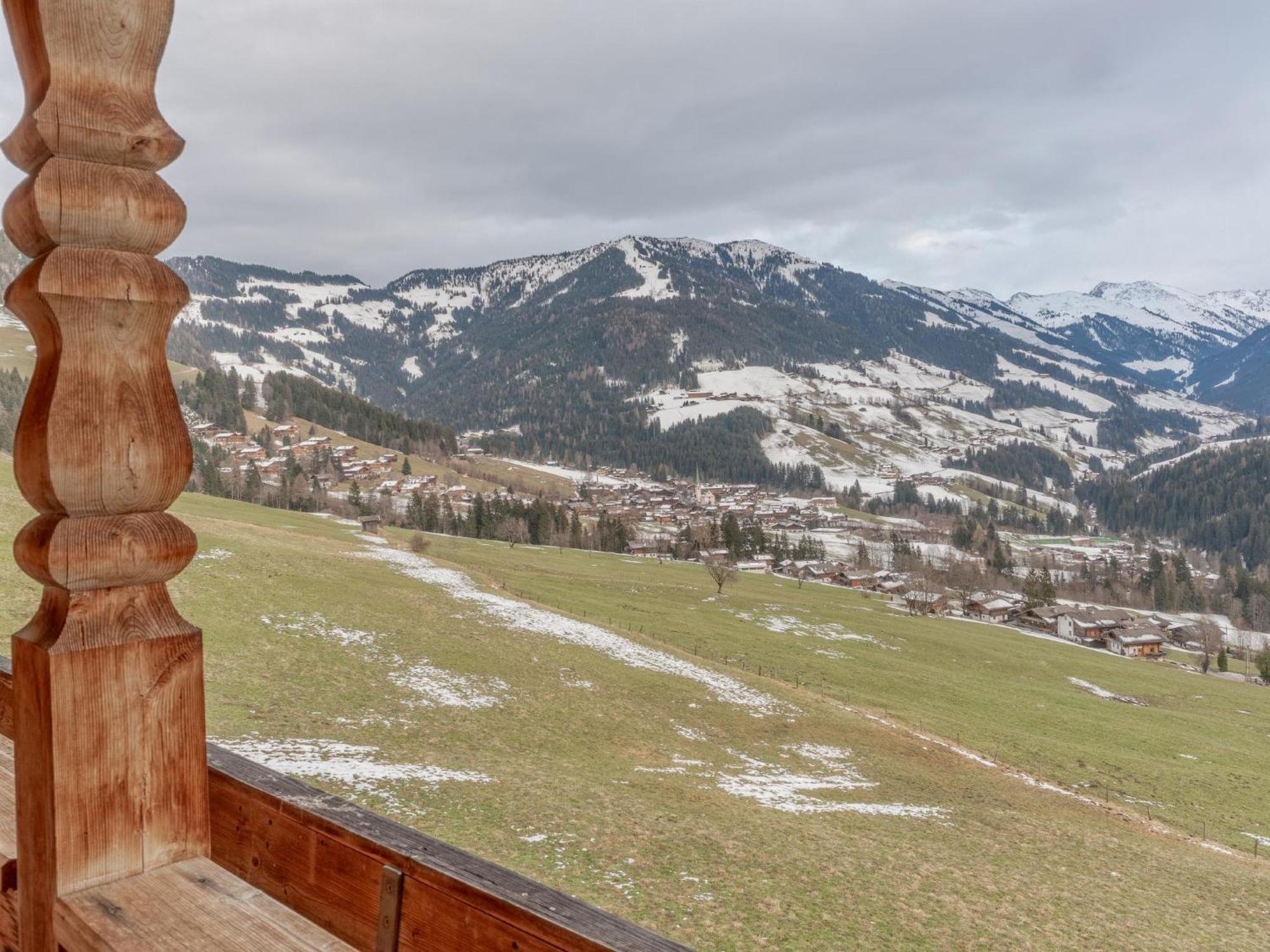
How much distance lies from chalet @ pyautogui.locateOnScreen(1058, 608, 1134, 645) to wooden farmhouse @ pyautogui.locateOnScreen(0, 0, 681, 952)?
3172 inches

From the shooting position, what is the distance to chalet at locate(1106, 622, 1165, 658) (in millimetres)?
66438

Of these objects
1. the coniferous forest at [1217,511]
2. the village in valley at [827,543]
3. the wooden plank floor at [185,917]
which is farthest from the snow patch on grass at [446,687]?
→ the coniferous forest at [1217,511]

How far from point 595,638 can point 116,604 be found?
29127 millimetres

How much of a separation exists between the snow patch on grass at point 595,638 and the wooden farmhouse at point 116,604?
23.7 m

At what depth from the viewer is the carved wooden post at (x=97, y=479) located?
1400 mm

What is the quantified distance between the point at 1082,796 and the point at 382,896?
85.6 ft

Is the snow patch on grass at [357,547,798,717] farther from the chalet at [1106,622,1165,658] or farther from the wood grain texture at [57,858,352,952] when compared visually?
the chalet at [1106,622,1165,658]

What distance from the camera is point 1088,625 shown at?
7050 centimetres

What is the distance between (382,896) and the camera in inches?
53.9

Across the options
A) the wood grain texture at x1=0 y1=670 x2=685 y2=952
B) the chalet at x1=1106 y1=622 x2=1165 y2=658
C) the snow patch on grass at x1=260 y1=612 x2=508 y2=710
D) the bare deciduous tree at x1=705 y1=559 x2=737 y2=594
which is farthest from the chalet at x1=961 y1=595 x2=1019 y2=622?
the wood grain texture at x1=0 y1=670 x2=685 y2=952

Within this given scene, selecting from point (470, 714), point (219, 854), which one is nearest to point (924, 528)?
point (470, 714)

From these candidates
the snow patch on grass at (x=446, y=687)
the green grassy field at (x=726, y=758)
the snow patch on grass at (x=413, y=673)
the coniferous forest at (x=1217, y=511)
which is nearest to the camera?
the green grassy field at (x=726, y=758)

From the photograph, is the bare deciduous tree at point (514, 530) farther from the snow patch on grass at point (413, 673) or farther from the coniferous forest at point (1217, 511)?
the coniferous forest at point (1217, 511)

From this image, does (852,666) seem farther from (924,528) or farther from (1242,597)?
(924,528)
